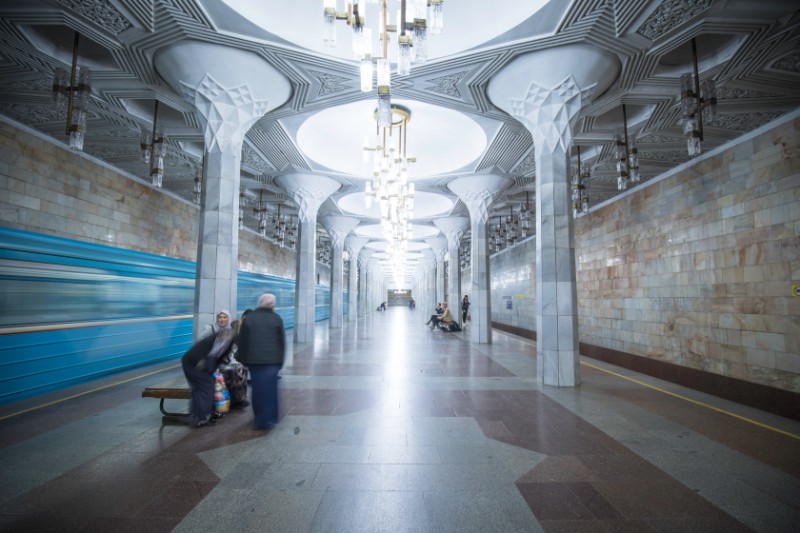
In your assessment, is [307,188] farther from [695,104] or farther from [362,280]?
[362,280]

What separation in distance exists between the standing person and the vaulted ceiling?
4.64 m

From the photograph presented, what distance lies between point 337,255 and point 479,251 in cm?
948

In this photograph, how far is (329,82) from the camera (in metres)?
7.07

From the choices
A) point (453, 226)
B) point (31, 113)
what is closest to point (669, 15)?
point (31, 113)

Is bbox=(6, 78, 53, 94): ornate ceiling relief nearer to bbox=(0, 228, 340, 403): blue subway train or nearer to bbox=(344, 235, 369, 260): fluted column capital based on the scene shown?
bbox=(0, 228, 340, 403): blue subway train

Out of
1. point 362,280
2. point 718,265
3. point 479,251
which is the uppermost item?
point 479,251

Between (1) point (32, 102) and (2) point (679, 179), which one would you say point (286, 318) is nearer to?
(1) point (32, 102)

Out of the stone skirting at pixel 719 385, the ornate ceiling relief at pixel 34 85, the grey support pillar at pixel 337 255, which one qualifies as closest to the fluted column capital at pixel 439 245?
the grey support pillar at pixel 337 255

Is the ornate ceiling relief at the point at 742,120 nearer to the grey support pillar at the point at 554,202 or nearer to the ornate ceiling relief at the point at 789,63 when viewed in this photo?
the ornate ceiling relief at the point at 789,63

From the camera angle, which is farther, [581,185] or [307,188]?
[307,188]

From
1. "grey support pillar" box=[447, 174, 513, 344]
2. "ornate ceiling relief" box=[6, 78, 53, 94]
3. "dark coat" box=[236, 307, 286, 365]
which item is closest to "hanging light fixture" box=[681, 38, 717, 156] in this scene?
"dark coat" box=[236, 307, 286, 365]

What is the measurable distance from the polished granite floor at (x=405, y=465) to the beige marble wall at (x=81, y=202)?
5585mm

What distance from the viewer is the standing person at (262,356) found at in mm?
4344

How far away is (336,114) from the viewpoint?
10.7 meters
